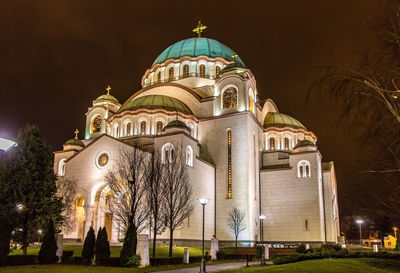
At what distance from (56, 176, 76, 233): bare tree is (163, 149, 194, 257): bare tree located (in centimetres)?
957

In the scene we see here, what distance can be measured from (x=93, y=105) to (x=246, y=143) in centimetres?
2098

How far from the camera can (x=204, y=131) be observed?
4009 cm

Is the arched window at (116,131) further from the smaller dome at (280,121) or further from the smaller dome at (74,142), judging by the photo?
the smaller dome at (280,121)

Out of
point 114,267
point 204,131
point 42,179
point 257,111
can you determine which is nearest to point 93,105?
point 204,131

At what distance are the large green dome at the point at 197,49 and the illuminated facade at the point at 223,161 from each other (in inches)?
221

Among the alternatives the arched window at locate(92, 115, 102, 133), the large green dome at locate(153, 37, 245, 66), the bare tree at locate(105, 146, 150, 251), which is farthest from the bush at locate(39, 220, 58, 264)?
the large green dome at locate(153, 37, 245, 66)

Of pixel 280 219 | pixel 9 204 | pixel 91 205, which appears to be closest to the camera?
pixel 9 204

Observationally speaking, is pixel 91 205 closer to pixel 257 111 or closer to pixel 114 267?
pixel 114 267

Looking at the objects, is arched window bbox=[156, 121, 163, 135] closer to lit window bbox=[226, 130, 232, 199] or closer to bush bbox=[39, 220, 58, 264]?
lit window bbox=[226, 130, 232, 199]

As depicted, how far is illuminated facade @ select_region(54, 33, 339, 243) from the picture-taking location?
3550 cm

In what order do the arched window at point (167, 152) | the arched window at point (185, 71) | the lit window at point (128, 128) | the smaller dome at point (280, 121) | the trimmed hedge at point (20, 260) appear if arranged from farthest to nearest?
the arched window at point (185, 71) < the smaller dome at point (280, 121) < the lit window at point (128, 128) < the arched window at point (167, 152) < the trimmed hedge at point (20, 260)

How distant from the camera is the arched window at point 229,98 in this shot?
3991 cm

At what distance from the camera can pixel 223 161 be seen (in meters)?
38.2

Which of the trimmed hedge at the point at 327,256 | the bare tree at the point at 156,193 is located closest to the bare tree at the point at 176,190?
the bare tree at the point at 156,193
